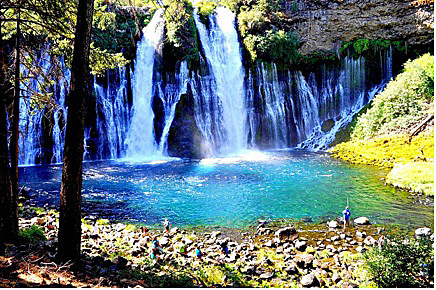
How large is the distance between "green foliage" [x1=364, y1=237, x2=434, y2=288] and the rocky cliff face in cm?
3157

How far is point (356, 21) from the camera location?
33.9 metres

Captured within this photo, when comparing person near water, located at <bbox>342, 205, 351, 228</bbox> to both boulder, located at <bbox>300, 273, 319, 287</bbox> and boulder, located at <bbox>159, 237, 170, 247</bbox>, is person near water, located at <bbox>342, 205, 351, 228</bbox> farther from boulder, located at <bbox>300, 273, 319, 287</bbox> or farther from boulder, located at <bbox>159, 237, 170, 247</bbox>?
boulder, located at <bbox>159, 237, 170, 247</bbox>

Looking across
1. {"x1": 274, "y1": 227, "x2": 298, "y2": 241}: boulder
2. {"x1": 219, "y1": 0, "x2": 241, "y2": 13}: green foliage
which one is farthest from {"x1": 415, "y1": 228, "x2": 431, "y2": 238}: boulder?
{"x1": 219, "y1": 0, "x2": 241, "y2": 13}: green foliage

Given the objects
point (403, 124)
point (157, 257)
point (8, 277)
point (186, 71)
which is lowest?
point (157, 257)

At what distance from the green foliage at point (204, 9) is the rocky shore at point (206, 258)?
27.1 meters

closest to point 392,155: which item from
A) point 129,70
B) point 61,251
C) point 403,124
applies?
point 403,124

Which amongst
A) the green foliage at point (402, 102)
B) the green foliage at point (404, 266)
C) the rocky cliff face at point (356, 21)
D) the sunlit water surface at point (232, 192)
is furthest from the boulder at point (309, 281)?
the rocky cliff face at point (356, 21)

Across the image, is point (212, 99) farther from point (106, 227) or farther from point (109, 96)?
point (106, 227)

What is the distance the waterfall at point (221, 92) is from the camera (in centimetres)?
2870

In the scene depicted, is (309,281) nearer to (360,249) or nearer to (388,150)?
(360,249)

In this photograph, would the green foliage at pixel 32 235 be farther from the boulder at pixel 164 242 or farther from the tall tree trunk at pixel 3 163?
the boulder at pixel 164 242

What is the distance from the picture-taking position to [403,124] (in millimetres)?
21297

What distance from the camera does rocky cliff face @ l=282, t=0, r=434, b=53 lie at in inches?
1232

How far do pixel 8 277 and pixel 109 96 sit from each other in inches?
977
